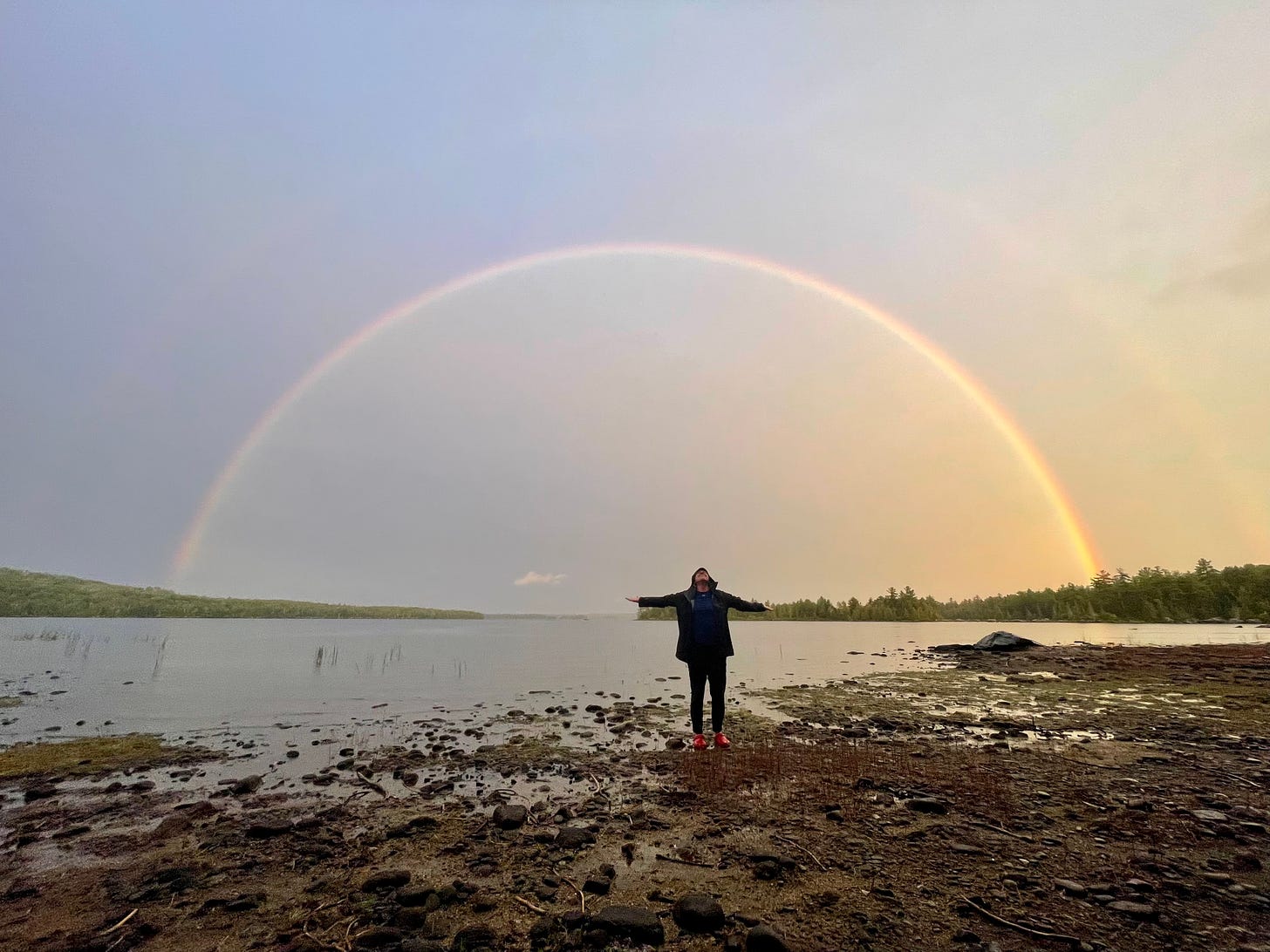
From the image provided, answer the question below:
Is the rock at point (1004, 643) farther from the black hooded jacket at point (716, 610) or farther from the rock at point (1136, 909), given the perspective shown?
the rock at point (1136, 909)

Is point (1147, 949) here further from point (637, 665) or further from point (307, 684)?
point (637, 665)

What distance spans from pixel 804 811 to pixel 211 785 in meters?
11.9

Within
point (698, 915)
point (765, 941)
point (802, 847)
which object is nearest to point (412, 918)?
point (698, 915)

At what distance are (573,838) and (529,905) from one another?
203cm

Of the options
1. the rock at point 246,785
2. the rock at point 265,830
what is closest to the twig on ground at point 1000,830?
the rock at point 265,830

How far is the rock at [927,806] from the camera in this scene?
9.01 meters

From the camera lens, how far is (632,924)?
18.6 feet

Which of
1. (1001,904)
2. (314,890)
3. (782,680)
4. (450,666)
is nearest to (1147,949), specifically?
(1001,904)

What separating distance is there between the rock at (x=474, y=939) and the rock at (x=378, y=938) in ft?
1.89

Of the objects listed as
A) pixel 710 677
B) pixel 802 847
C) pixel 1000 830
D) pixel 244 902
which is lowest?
pixel 244 902

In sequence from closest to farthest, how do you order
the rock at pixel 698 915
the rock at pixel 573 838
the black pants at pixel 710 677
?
1. the rock at pixel 698 915
2. the rock at pixel 573 838
3. the black pants at pixel 710 677

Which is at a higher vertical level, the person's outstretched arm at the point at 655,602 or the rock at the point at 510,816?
the person's outstretched arm at the point at 655,602

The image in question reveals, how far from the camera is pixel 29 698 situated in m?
25.2

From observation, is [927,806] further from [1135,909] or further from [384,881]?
[384,881]
